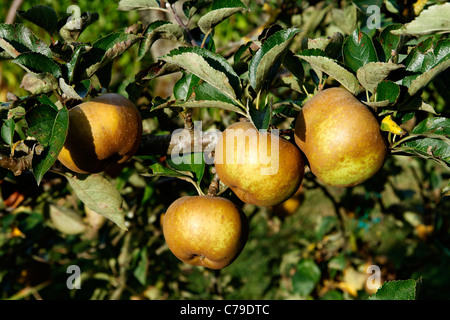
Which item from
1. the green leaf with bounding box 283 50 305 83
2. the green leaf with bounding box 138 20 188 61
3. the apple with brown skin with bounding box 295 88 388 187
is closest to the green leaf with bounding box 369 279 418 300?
the apple with brown skin with bounding box 295 88 388 187

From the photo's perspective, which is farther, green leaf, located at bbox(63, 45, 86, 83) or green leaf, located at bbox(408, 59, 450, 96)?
green leaf, located at bbox(63, 45, 86, 83)

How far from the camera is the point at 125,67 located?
4777mm

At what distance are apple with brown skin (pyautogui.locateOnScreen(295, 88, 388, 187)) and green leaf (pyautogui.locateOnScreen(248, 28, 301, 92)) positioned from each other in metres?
0.11

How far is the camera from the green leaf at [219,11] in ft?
2.56

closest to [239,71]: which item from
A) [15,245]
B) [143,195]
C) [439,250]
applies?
[143,195]

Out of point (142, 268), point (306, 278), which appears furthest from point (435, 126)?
point (142, 268)

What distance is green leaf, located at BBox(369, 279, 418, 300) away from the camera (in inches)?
28.1

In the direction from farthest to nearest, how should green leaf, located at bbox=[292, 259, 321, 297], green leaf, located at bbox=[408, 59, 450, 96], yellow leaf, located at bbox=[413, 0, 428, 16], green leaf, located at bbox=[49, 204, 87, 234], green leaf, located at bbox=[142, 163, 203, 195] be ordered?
green leaf, located at bbox=[292, 259, 321, 297] < green leaf, located at bbox=[49, 204, 87, 234] < yellow leaf, located at bbox=[413, 0, 428, 16] < green leaf, located at bbox=[142, 163, 203, 195] < green leaf, located at bbox=[408, 59, 450, 96]

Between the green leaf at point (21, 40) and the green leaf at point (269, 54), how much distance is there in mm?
418

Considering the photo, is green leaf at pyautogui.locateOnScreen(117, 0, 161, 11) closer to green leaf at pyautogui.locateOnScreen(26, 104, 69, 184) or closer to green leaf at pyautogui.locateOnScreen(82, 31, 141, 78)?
green leaf at pyautogui.locateOnScreen(82, 31, 141, 78)

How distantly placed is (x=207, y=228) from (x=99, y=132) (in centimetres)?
28

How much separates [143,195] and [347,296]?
2.92ft
